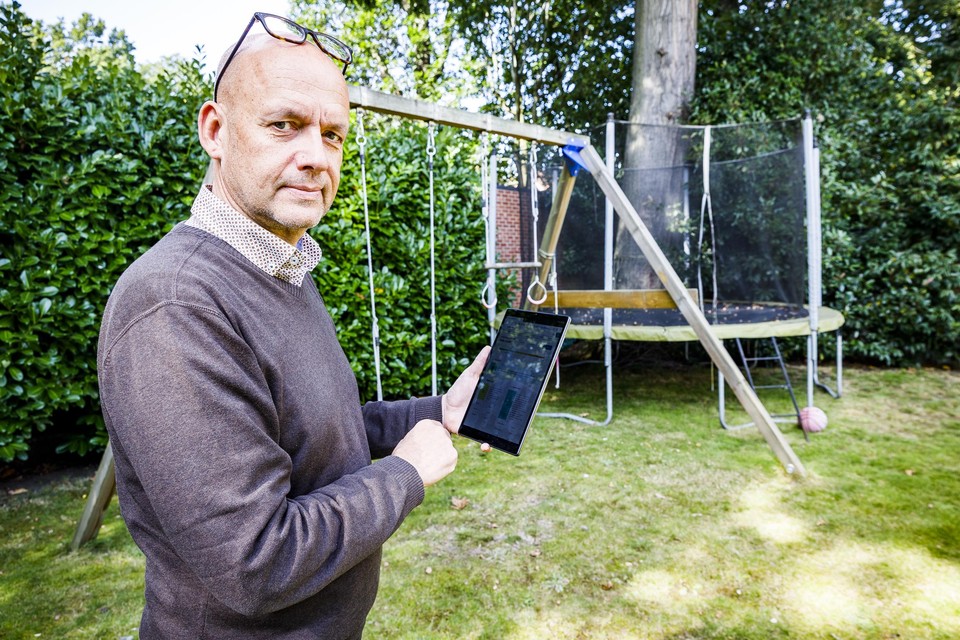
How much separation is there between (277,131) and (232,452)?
517 millimetres

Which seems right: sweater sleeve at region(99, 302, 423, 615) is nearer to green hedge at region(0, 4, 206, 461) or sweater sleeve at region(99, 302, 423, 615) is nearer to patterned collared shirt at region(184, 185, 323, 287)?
patterned collared shirt at region(184, 185, 323, 287)

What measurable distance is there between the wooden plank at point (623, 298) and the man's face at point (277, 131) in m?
2.82

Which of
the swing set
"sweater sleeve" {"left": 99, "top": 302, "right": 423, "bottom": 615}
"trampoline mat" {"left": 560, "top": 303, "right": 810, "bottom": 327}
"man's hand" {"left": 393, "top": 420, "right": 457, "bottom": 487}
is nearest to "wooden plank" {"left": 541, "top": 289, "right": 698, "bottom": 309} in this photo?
the swing set

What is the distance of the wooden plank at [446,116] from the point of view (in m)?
2.88

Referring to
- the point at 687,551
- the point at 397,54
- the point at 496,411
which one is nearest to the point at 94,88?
the point at 496,411

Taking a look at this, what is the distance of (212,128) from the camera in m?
0.98

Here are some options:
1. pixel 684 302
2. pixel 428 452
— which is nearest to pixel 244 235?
pixel 428 452

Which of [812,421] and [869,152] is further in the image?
[869,152]

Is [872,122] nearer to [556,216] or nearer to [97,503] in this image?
[556,216]

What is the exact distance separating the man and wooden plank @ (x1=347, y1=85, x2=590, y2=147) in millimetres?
1829

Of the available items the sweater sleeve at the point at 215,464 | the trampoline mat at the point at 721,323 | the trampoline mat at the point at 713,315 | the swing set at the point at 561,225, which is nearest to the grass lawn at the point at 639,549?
the swing set at the point at 561,225

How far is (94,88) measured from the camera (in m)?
3.59

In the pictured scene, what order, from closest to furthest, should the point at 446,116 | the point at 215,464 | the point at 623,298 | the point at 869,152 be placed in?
the point at 215,464
the point at 446,116
the point at 623,298
the point at 869,152

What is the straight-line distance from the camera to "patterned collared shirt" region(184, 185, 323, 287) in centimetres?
95
